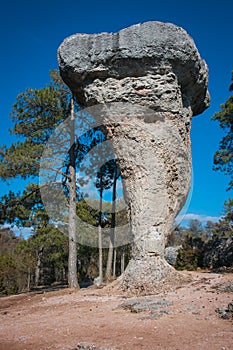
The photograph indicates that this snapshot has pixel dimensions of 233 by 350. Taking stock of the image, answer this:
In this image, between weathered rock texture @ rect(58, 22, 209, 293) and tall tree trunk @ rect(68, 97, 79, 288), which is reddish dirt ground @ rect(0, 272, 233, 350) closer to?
weathered rock texture @ rect(58, 22, 209, 293)

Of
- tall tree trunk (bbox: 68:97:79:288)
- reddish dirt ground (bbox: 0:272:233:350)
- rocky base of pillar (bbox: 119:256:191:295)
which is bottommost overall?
reddish dirt ground (bbox: 0:272:233:350)

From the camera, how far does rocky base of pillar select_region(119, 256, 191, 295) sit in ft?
24.5

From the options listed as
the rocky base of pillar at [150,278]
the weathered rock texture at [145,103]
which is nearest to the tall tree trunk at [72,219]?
the weathered rock texture at [145,103]

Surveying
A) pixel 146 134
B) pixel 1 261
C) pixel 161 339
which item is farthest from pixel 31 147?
pixel 1 261

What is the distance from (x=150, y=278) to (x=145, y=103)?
15.7ft

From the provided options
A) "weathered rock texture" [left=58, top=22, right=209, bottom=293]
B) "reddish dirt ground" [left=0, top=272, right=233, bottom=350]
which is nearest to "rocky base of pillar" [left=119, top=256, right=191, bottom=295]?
"weathered rock texture" [left=58, top=22, right=209, bottom=293]

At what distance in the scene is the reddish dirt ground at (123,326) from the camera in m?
3.82

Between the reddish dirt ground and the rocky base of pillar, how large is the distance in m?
0.53

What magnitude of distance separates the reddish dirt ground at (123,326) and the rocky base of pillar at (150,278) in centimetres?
53

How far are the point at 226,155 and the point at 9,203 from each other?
33.6ft

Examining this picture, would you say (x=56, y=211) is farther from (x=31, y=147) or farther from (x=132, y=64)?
(x=132, y=64)

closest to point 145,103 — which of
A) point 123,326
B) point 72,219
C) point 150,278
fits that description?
point 150,278

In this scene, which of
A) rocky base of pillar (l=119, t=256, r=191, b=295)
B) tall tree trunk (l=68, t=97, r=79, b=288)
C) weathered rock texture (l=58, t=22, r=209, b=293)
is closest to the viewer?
rocky base of pillar (l=119, t=256, r=191, b=295)

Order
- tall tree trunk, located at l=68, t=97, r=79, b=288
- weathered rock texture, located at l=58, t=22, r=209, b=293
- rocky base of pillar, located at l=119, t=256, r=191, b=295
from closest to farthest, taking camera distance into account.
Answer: rocky base of pillar, located at l=119, t=256, r=191, b=295 → weathered rock texture, located at l=58, t=22, r=209, b=293 → tall tree trunk, located at l=68, t=97, r=79, b=288
